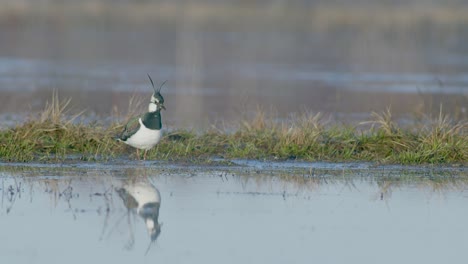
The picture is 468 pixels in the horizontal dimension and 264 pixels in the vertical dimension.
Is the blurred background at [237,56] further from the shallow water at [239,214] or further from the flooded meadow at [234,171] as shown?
the shallow water at [239,214]

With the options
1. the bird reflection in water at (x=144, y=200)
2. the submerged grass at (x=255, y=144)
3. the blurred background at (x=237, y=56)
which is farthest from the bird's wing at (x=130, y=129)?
the blurred background at (x=237, y=56)

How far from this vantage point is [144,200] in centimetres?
838

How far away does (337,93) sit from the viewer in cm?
1806

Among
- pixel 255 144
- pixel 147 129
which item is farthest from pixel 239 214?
pixel 255 144

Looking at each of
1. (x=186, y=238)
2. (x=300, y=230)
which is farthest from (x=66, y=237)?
(x=300, y=230)

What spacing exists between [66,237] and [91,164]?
2937 millimetres

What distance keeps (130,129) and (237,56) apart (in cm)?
1482

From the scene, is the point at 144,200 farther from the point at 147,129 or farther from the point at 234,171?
the point at 234,171

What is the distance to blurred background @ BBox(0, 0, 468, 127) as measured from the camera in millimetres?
16625

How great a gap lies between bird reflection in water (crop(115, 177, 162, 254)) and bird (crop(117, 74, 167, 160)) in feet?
1.53

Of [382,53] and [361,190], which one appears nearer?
[361,190]

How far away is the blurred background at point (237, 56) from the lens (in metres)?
16.6

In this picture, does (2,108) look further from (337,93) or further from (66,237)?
(66,237)

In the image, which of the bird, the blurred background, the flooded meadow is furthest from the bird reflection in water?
the blurred background
